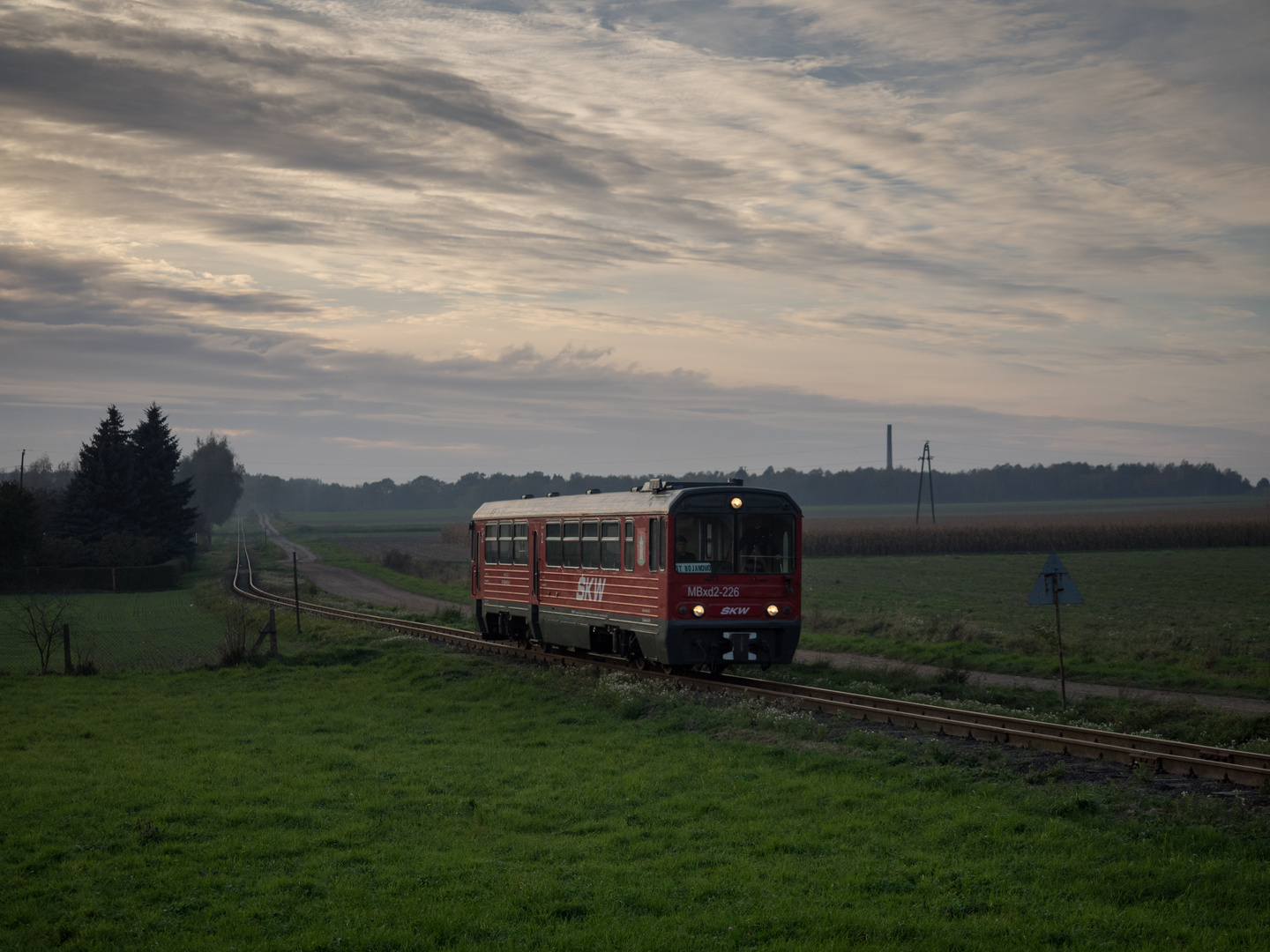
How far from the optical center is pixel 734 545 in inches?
763

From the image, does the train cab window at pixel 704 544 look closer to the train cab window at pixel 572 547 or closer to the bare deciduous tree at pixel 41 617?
the train cab window at pixel 572 547

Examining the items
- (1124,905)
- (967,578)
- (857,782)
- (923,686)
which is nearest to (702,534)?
(923,686)

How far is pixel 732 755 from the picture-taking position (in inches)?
536

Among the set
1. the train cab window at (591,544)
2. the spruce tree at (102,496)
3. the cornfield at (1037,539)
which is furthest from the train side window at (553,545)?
the spruce tree at (102,496)

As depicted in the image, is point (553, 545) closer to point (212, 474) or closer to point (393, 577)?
point (393, 577)

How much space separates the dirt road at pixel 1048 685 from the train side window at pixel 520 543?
6.59 m

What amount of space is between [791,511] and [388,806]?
10294 millimetres

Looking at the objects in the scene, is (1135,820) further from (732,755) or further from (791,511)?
(791,511)

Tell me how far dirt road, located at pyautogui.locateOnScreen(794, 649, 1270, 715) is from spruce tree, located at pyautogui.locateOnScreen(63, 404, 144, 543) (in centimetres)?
5351

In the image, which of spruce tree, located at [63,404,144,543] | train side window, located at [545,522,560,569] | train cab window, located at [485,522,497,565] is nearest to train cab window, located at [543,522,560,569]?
train side window, located at [545,522,560,569]

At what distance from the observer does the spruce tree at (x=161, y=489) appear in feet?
227

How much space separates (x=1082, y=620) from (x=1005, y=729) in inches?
783

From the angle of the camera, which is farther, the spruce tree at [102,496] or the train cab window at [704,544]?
the spruce tree at [102,496]

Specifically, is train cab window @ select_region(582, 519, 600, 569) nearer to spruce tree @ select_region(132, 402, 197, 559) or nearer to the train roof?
the train roof
